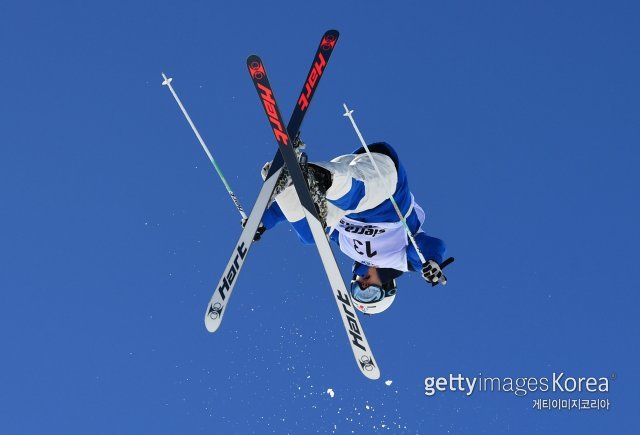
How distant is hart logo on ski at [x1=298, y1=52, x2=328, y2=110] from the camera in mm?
8797

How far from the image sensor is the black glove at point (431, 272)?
9.80m

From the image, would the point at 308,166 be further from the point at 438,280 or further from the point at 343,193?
the point at 438,280

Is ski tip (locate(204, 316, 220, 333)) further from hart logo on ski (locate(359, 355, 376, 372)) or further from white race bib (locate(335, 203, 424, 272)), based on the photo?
white race bib (locate(335, 203, 424, 272))

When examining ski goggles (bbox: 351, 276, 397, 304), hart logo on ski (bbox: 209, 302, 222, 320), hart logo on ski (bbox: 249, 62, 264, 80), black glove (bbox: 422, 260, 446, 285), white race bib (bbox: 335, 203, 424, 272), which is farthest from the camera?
ski goggles (bbox: 351, 276, 397, 304)

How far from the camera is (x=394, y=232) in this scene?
34.0 feet

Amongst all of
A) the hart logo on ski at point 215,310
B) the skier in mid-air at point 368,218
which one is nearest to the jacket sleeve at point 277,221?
the skier in mid-air at point 368,218

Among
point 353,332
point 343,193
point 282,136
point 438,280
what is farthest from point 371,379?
point 282,136

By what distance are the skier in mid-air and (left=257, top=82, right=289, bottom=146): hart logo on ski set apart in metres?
0.28

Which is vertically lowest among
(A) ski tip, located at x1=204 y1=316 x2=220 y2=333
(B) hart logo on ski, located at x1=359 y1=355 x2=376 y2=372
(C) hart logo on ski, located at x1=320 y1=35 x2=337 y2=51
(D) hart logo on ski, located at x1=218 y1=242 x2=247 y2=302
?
(B) hart logo on ski, located at x1=359 y1=355 x2=376 y2=372

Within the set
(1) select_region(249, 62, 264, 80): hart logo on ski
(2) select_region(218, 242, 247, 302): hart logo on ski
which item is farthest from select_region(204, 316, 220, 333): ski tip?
(1) select_region(249, 62, 264, 80): hart logo on ski

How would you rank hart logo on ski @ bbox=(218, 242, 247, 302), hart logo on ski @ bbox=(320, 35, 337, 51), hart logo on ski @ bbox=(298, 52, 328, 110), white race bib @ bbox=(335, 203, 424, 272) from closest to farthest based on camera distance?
hart logo on ski @ bbox=(298, 52, 328, 110), hart logo on ski @ bbox=(320, 35, 337, 51), hart logo on ski @ bbox=(218, 242, 247, 302), white race bib @ bbox=(335, 203, 424, 272)

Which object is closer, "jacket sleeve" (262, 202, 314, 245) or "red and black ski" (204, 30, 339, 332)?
"red and black ski" (204, 30, 339, 332)

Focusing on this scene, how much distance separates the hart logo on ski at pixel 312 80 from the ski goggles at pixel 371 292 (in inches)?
113

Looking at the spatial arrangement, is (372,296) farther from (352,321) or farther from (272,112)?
(272,112)
